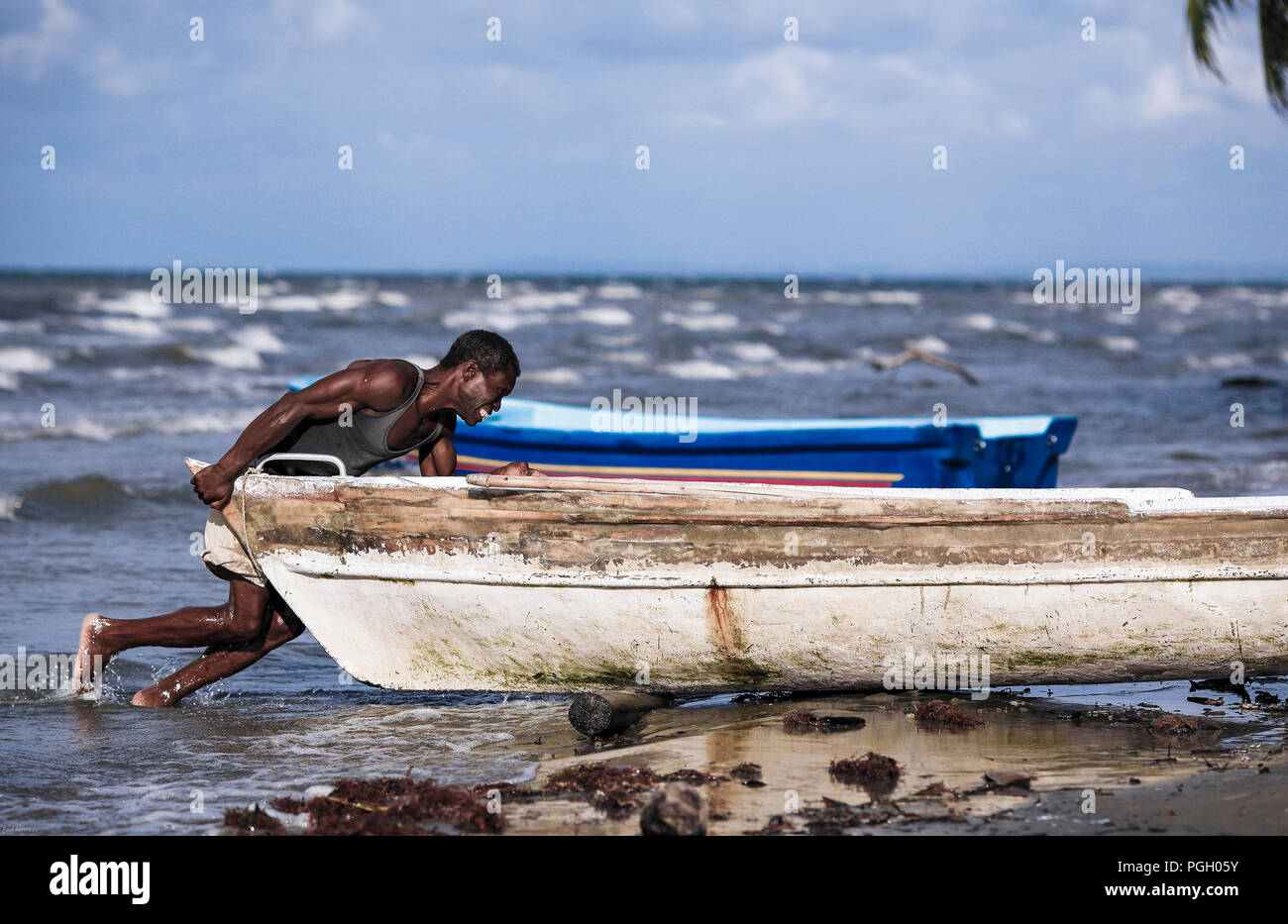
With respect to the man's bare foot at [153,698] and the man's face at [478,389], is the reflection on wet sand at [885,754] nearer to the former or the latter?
the man's face at [478,389]

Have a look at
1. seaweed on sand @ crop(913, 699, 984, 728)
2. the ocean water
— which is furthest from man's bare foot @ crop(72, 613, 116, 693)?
seaweed on sand @ crop(913, 699, 984, 728)

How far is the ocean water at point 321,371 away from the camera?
15.4 ft

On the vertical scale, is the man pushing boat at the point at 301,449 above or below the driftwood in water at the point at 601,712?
above

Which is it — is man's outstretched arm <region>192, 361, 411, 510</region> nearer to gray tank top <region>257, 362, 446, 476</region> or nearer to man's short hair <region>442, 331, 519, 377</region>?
gray tank top <region>257, 362, 446, 476</region>

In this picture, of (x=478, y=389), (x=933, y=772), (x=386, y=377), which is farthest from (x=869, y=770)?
(x=386, y=377)

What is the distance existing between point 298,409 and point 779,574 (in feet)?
6.38

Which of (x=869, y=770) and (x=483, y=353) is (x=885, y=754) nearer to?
(x=869, y=770)

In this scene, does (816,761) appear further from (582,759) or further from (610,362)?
(610,362)

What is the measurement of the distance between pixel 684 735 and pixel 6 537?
639 cm

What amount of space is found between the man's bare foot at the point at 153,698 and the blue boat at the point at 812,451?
3.40 meters

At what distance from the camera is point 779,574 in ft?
15.2

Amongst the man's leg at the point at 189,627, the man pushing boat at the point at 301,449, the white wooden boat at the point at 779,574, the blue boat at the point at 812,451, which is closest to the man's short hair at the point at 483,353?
the man pushing boat at the point at 301,449

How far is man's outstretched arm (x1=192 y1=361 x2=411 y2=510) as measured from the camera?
4.74 m

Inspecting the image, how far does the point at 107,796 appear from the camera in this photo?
4254 mm
